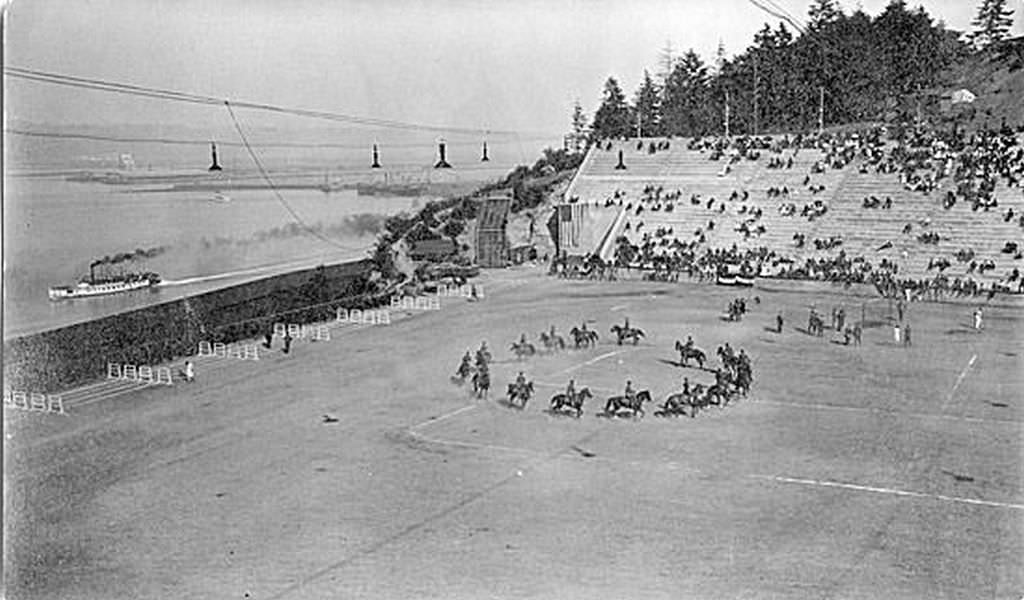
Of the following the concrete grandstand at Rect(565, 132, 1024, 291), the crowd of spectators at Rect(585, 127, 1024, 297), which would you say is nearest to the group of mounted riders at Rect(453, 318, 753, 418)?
the crowd of spectators at Rect(585, 127, 1024, 297)

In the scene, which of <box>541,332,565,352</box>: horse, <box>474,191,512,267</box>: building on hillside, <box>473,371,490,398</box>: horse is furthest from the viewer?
<box>474,191,512,267</box>: building on hillside

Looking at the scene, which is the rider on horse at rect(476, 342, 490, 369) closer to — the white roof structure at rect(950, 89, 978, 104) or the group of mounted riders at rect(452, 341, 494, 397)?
the group of mounted riders at rect(452, 341, 494, 397)

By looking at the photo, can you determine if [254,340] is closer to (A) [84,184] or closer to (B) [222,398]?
(B) [222,398]

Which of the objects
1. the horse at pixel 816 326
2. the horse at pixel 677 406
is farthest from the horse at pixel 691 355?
the horse at pixel 816 326

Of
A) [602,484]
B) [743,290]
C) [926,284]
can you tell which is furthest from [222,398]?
[926,284]

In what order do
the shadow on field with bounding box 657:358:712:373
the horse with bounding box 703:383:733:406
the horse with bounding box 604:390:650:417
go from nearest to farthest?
the horse with bounding box 604:390:650:417 < the horse with bounding box 703:383:733:406 < the shadow on field with bounding box 657:358:712:373

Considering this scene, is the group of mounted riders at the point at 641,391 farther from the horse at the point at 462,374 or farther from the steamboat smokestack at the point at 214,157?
the steamboat smokestack at the point at 214,157

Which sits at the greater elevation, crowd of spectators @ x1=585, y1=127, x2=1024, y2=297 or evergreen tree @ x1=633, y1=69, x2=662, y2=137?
evergreen tree @ x1=633, y1=69, x2=662, y2=137

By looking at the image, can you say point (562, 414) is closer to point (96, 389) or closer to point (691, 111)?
point (96, 389)

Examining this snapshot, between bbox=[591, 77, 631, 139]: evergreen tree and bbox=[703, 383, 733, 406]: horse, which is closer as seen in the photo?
bbox=[703, 383, 733, 406]: horse
